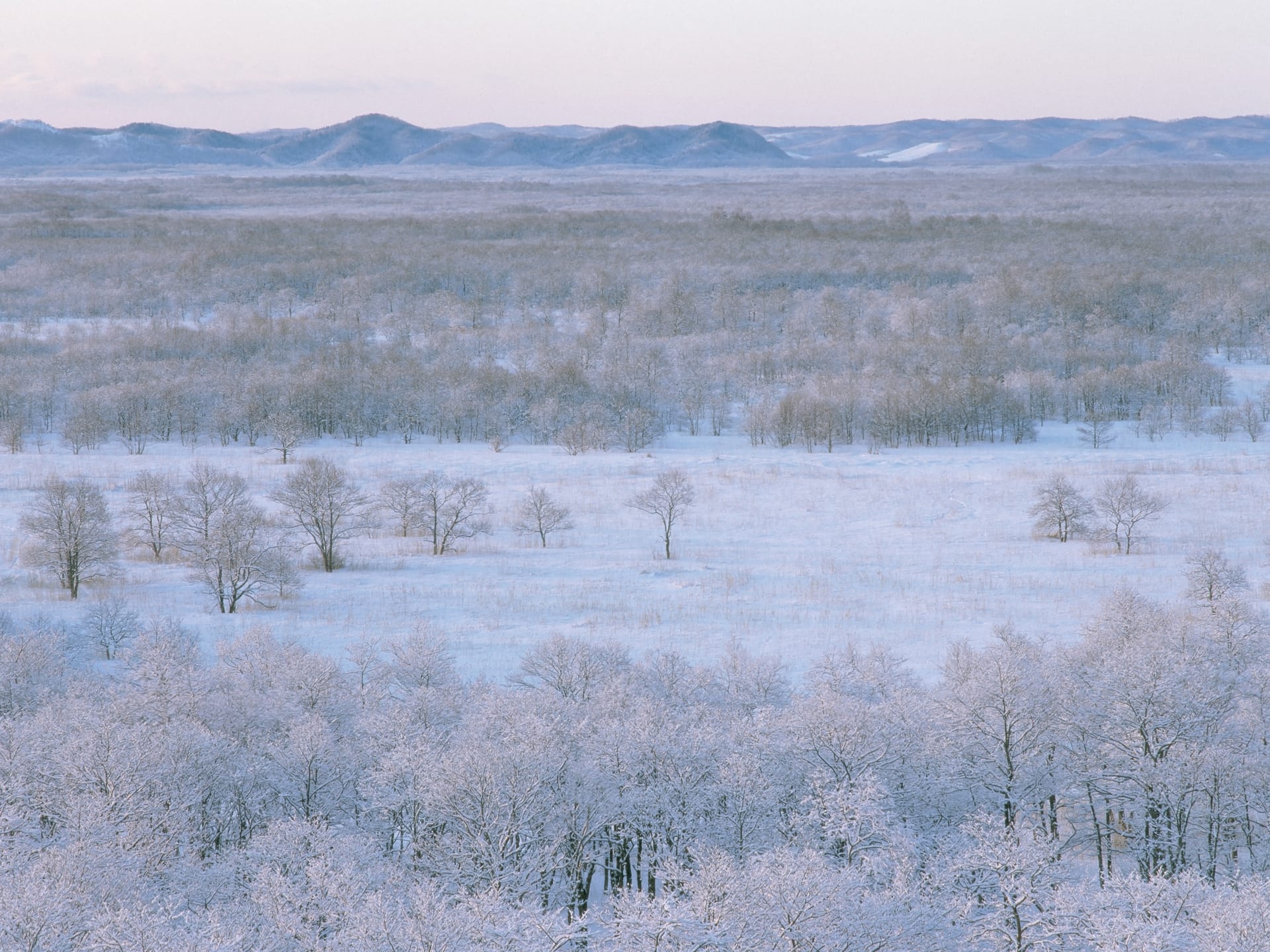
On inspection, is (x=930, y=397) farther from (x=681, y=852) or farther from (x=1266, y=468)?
(x=681, y=852)

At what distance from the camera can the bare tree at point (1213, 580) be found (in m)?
40.6

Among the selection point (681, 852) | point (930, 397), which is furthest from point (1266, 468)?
point (681, 852)

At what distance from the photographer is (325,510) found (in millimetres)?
51344

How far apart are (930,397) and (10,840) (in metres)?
69.2

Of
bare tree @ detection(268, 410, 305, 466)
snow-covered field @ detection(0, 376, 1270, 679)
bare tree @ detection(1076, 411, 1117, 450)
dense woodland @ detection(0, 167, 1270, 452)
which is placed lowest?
snow-covered field @ detection(0, 376, 1270, 679)

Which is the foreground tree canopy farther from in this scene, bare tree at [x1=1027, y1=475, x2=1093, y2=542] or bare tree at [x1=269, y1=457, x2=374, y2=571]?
bare tree at [x1=1027, y1=475, x2=1093, y2=542]

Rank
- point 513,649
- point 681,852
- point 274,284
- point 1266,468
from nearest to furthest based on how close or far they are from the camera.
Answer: point 681,852, point 513,649, point 1266,468, point 274,284

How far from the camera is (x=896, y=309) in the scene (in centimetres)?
11538

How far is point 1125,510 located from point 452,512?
3114 cm

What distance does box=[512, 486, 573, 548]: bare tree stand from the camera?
2156 inches

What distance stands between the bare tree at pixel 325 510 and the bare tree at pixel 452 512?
2.91m

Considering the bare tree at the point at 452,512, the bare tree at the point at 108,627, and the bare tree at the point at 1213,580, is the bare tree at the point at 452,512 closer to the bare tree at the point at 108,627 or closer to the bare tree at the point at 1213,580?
the bare tree at the point at 108,627

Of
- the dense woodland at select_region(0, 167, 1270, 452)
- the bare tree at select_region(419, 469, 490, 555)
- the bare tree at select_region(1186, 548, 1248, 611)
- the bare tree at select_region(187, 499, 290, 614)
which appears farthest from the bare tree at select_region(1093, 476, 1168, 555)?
the bare tree at select_region(187, 499, 290, 614)

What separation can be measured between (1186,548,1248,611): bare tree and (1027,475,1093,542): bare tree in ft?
32.9
